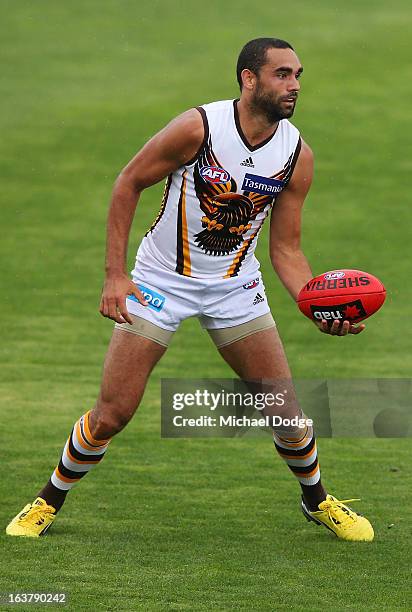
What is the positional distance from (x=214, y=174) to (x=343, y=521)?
213 cm

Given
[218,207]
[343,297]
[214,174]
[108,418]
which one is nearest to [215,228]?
[218,207]

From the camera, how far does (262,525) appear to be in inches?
293

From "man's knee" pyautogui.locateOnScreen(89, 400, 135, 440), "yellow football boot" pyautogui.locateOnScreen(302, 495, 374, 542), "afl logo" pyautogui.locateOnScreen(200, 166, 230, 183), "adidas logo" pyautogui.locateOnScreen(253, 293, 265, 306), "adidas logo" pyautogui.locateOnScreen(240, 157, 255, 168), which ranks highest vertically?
"adidas logo" pyautogui.locateOnScreen(240, 157, 255, 168)

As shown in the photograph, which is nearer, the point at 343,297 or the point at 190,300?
the point at 343,297

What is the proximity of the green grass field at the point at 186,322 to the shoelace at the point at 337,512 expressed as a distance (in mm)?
171

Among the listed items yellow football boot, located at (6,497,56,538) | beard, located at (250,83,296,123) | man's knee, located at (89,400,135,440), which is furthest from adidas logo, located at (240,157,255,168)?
yellow football boot, located at (6,497,56,538)

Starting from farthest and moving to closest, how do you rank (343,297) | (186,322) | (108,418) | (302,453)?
(186,322)
(302,453)
(108,418)
(343,297)

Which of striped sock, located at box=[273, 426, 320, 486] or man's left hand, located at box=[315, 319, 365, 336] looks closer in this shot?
man's left hand, located at box=[315, 319, 365, 336]

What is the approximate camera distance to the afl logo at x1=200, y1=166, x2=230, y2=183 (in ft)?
22.1

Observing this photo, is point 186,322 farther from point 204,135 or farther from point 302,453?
point 204,135

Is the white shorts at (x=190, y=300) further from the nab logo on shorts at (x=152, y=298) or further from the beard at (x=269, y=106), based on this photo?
the beard at (x=269, y=106)

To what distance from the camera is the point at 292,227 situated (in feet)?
23.2

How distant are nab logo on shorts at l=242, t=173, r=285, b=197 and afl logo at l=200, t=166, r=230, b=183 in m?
0.11

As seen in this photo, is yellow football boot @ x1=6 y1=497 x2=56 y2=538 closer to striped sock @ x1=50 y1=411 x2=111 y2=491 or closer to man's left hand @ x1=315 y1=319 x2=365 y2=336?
striped sock @ x1=50 y1=411 x2=111 y2=491
